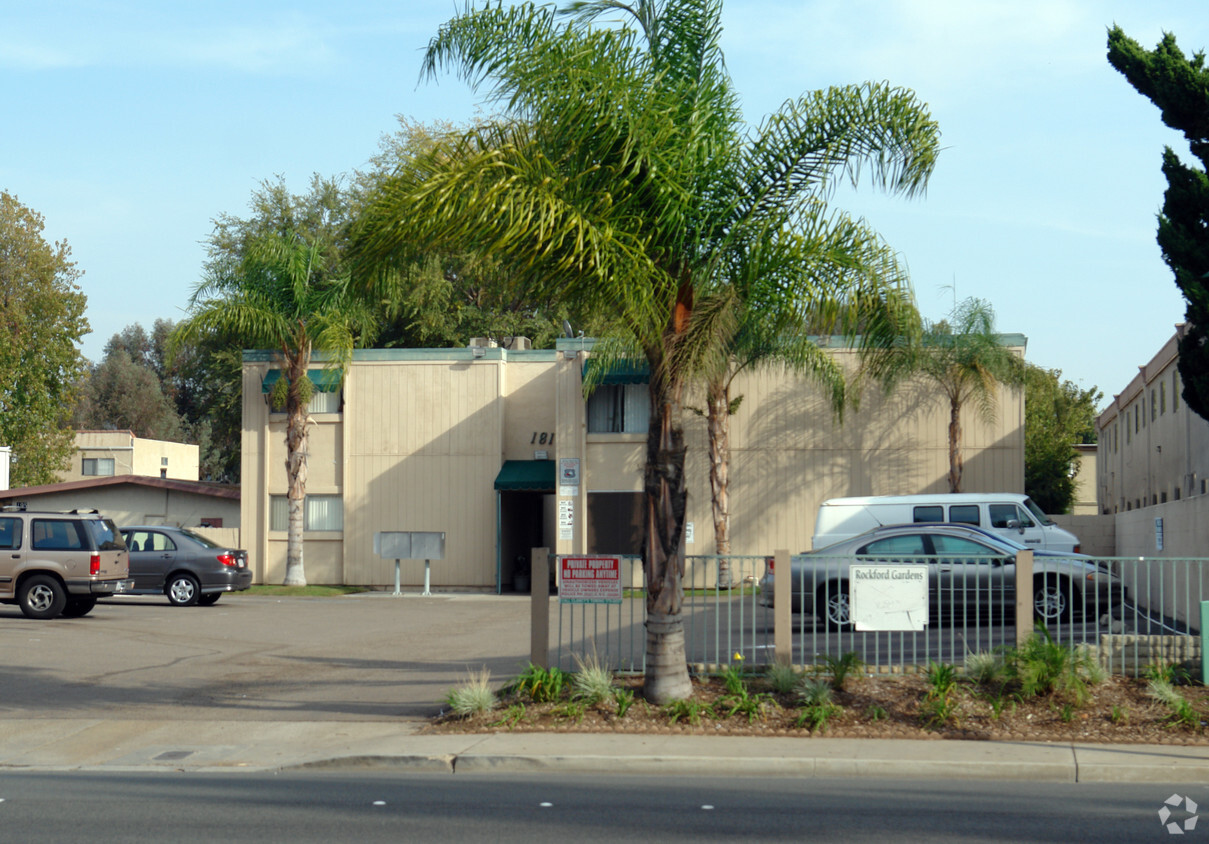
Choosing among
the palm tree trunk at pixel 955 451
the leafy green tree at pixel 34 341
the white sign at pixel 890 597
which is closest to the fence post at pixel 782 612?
the white sign at pixel 890 597

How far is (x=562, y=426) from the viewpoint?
30344mm

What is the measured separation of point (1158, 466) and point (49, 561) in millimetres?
28402

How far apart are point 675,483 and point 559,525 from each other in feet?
61.5

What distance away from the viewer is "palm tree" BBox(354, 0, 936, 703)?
405 inches

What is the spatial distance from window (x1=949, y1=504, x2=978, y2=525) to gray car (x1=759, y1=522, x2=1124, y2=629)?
6337mm

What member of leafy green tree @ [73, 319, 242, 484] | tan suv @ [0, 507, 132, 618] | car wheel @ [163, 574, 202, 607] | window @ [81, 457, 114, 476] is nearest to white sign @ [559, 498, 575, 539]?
car wheel @ [163, 574, 202, 607]

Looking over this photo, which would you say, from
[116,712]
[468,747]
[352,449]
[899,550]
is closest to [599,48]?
[468,747]

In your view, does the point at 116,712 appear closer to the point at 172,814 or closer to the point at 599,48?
the point at 172,814

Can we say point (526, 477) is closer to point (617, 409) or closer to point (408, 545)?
point (617, 409)

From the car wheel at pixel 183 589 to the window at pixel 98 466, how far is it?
30.7m

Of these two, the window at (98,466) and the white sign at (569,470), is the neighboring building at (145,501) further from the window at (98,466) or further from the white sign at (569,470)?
the window at (98,466)

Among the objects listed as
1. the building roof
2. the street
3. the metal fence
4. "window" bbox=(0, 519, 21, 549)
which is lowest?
the street

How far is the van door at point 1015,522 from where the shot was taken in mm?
23281

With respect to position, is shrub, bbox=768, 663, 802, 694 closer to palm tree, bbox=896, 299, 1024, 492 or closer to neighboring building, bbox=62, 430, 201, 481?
palm tree, bbox=896, 299, 1024, 492
